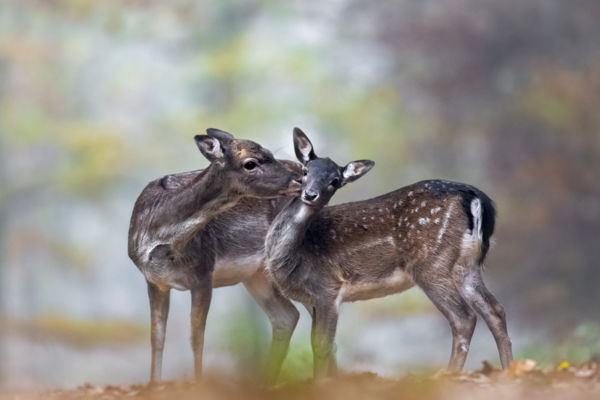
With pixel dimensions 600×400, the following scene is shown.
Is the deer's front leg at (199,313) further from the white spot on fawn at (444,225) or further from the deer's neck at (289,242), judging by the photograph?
→ the white spot on fawn at (444,225)

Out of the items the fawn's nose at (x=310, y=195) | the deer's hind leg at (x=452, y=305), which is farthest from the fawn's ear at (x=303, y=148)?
the deer's hind leg at (x=452, y=305)

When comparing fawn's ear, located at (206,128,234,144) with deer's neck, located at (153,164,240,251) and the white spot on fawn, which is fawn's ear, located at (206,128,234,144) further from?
the white spot on fawn

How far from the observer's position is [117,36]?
15133 millimetres

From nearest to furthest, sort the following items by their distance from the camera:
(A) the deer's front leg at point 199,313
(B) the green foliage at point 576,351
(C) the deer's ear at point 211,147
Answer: (C) the deer's ear at point 211,147 < (A) the deer's front leg at point 199,313 < (B) the green foliage at point 576,351

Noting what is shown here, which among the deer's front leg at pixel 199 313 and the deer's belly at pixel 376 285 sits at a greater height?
the deer's belly at pixel 376 285

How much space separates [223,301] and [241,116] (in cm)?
315

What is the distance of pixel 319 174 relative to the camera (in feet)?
18.0

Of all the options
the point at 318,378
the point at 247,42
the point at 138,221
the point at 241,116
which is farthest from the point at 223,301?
the point at 318,378

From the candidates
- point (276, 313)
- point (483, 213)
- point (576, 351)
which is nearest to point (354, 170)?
point (483, 213)

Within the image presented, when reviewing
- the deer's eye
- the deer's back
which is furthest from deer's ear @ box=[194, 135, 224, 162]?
the deer's back

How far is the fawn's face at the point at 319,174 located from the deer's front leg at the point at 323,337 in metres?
0.69

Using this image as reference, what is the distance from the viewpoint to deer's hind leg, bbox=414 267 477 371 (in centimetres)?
548

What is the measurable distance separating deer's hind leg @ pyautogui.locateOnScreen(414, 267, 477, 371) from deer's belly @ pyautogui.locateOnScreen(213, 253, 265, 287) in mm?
1445

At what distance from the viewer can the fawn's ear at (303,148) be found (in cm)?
573
